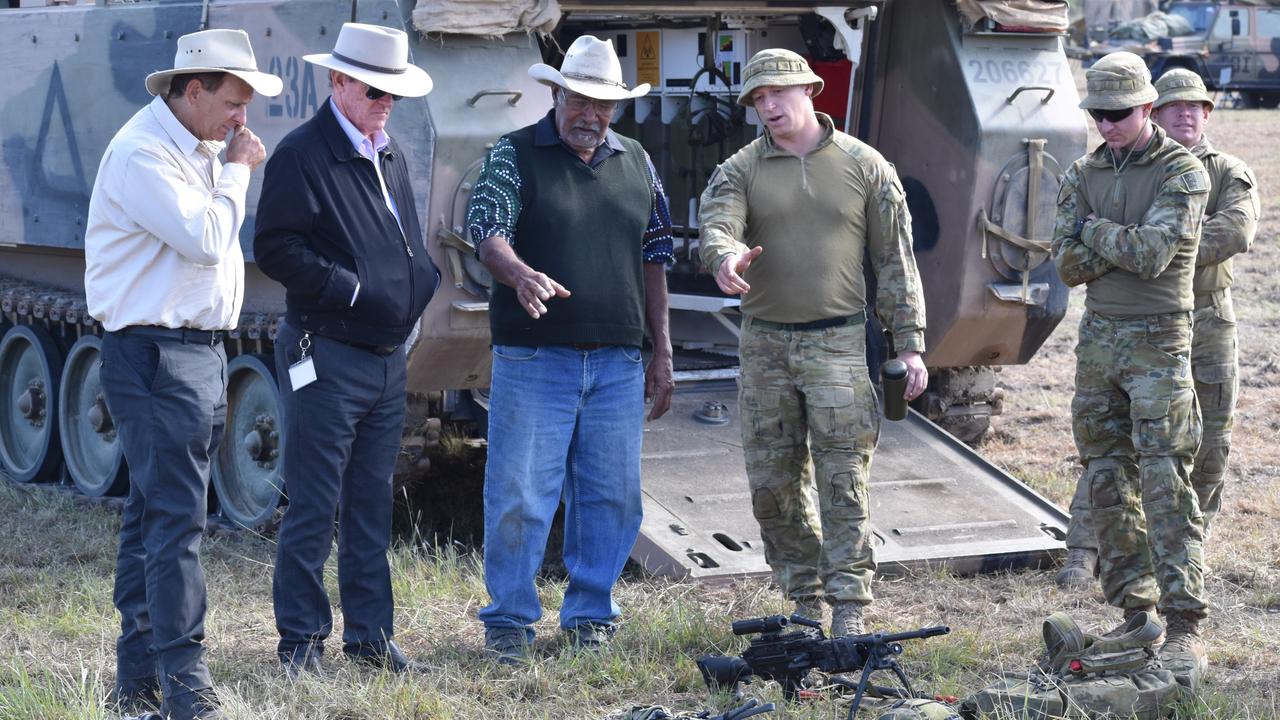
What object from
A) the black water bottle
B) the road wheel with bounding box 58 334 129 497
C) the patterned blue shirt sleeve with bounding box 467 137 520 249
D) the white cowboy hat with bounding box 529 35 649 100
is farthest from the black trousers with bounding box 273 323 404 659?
the road wheel with bounding box 58 334 129 497

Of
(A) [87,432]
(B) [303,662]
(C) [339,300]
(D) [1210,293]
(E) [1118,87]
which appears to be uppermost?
(E) [1118,87]

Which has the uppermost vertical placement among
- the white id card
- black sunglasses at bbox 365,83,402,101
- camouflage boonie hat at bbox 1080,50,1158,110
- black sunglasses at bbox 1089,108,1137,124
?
black sunglasses at bbox 365,83,402,101

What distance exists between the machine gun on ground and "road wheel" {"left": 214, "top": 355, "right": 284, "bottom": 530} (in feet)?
9.57

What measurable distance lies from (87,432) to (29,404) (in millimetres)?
450

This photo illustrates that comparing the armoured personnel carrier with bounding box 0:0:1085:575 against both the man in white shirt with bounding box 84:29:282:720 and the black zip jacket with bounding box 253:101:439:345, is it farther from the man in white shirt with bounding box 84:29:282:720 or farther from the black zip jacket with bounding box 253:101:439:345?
the man in white shirt with bounding box 84:29:282:720

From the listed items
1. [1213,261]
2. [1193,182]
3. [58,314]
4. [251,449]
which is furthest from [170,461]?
[58,314]

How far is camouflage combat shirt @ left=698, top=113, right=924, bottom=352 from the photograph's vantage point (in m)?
5.45

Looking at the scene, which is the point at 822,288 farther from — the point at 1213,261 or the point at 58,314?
the point at 58,314

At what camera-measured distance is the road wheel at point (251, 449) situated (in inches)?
291

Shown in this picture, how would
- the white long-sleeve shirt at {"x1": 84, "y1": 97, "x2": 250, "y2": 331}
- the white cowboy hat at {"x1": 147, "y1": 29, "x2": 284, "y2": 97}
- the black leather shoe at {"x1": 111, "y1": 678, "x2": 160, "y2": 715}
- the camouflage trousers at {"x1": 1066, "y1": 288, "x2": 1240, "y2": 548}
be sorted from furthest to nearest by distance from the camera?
the camouflage trousers at {"x1": 1066, "y1": 288, "x2": 1240, "y2": 548}, the black leather shoe at {"x1": 111, "y1": 678, "x2": 160, "y2": 715}, the white cowboy hat at {"x1": 147, "y1": 29, "x2": 284, "y2": 97}, the white long-sleeve shirt at {"x1": 84, "y1": 97, "x2": 250, "y2": 331}

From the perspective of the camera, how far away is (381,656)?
5262 mm

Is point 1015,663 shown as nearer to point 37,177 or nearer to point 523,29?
point 523,29

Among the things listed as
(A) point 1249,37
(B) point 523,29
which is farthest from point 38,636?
(A) point 1249,37

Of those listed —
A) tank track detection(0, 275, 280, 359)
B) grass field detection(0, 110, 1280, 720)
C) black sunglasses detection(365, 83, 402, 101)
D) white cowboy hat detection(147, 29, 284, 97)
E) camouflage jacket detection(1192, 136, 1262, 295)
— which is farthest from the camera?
tank track detection(0, 275, 280, 359)
